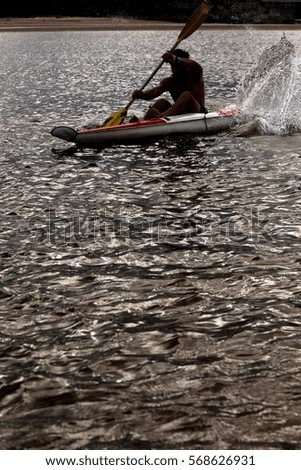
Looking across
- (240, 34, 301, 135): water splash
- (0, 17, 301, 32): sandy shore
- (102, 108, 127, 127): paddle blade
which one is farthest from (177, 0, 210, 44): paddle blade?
(0, 17, 301, 32): sandy shore

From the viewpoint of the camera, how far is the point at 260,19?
102625mm

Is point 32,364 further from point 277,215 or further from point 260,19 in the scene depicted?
point 260,19

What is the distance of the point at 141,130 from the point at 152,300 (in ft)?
24.6

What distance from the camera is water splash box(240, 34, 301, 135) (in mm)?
15250

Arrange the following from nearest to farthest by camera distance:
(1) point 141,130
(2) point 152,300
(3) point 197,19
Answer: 1. (2) point 152,300
2. (1) point 141,130
3. (3) point 197,19

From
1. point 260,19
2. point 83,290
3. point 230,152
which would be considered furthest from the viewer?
point 260,19

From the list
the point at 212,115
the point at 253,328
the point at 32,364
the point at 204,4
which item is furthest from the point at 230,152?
the point at 32,364

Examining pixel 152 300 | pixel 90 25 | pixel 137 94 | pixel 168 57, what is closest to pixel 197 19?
pixel 168 57

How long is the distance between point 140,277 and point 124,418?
8.18ft

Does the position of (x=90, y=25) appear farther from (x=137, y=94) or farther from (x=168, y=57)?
(x=168, y=57)

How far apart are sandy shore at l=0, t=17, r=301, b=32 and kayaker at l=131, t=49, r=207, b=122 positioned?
81342 millimetres

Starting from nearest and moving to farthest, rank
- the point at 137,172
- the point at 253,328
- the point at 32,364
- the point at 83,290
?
the point at 32,364 → the point at 253,328 → the point at 83,290 → the point at 137,172

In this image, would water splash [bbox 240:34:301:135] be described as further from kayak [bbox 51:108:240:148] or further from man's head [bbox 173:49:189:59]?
man's head [bbox 173:49:189:59]

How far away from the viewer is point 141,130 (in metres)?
13.6
